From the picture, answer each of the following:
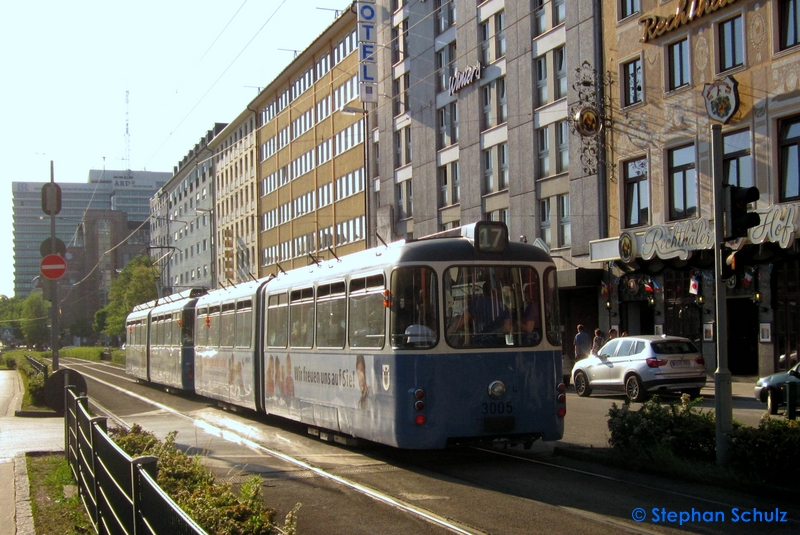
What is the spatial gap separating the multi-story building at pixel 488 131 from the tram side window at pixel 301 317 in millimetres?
12817

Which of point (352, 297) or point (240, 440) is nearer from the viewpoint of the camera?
point (352, 297)

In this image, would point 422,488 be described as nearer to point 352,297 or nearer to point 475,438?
point 475,438

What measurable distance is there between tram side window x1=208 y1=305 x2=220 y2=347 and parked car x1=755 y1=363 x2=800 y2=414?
11995 millimetres

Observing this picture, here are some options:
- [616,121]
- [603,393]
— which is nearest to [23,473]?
[603,393]

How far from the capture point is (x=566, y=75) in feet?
112

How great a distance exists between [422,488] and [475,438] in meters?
1.35

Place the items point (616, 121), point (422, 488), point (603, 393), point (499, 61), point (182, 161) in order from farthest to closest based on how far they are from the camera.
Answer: point (182, 161)
point (499, 61)
point (616, 121)
point (603, 393)
point (422, 488)

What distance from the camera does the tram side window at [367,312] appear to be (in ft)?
38.0

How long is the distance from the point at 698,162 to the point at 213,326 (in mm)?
15452

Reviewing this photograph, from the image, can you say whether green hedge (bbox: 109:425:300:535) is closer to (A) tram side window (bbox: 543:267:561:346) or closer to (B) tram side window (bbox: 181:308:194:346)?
(A) tram side window (bbox: 543:267:561:346)

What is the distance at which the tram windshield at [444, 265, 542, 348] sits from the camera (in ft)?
36.4

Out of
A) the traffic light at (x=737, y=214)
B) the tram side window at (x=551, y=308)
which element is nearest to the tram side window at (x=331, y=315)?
the tram side window at (x=551, y=308)

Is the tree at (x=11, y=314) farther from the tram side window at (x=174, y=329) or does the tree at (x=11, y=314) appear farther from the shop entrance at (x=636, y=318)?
the shop entrance at (x=636, y=318)

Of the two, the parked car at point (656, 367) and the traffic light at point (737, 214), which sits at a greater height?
the traffic light at point (737, 214)
